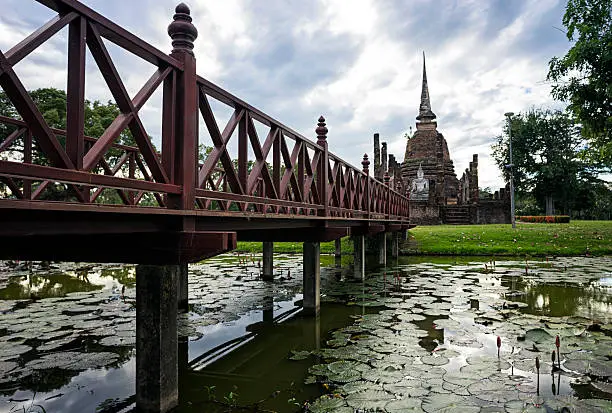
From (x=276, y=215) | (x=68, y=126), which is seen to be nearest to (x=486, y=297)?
(x=276, y=215)

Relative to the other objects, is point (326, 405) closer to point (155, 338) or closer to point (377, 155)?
point (155, 338)

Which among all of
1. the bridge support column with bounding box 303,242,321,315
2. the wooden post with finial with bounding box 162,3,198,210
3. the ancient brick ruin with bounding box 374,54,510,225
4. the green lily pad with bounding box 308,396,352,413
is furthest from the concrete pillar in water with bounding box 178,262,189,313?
the ancient brick ruin with bounding box 374,54,510,225

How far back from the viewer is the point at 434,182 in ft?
115

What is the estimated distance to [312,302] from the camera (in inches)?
291

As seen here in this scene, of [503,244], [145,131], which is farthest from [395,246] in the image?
[145,131]

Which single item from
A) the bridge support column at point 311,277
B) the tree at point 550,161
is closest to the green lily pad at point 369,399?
the bridge support column at point 311,277

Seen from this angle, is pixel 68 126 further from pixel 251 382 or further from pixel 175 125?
pixel 251 382

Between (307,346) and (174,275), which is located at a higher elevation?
(174,275)

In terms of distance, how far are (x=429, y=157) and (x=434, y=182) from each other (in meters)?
12.2

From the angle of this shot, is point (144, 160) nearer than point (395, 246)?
Yes

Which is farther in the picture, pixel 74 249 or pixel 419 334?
pixel 419 334

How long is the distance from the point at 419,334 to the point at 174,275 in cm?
368

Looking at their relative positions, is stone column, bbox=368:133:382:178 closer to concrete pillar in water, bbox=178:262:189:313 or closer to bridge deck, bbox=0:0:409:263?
concrete pillar in water, bbox=178:262:189:313

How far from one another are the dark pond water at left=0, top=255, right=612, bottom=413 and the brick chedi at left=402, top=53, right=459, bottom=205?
1318 inches
